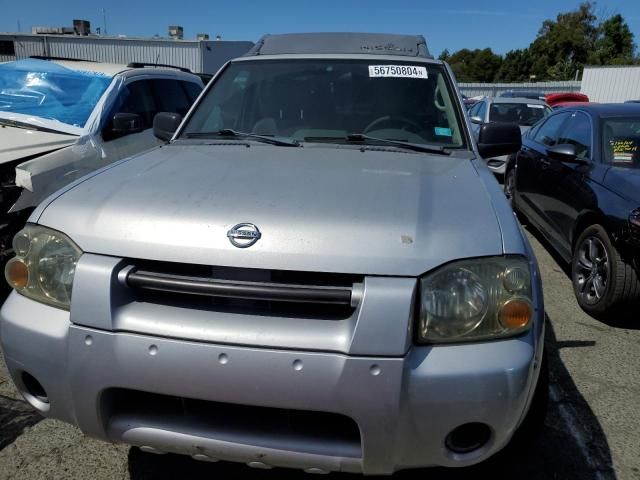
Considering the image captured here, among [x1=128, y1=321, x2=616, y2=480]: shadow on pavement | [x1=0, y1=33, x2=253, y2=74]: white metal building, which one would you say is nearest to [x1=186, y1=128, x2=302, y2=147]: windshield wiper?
[x1=128, y1=321, x2=616, y2=480]: shadow on pavement

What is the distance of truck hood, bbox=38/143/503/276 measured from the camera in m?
1.85

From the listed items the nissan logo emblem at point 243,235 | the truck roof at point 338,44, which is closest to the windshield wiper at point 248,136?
the truck roof at point 338,44

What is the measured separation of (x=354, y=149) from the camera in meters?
2.92

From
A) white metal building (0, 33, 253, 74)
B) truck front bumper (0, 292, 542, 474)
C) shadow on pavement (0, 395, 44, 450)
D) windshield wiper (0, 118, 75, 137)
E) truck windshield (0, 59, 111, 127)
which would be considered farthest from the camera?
white metal building (0, 33, 253, 74)

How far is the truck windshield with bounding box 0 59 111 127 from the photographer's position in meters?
5.23

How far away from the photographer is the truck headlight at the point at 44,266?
6.65 feet

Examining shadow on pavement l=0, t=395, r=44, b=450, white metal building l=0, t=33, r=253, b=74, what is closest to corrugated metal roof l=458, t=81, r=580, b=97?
white metal building l=0, t=33, r=253, b=74

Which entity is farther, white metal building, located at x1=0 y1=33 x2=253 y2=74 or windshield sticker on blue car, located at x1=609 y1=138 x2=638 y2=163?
white metal building, located at x1=0 y1=33 x2=253 y2=74

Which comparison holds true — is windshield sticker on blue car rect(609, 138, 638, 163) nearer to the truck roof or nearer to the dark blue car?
the dark blue car

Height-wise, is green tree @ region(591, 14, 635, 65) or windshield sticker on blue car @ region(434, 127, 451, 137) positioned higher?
green tree @ region(591, 14, 635, 65)

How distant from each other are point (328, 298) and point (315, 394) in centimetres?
30

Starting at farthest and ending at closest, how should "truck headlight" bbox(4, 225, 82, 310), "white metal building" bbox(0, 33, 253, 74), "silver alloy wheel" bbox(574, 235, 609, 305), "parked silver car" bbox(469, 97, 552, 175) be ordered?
"white metal building" bbox(0, 33, 253, 74)
"parked silver car" bbox(469, 97, 552, 175)
"silver alloy wheel" bbox(574, 235, 609, 305)
"truck headlight" bbox(4, 225, 82, 310)

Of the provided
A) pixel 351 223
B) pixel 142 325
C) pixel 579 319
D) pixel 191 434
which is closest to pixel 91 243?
pixel 142 325

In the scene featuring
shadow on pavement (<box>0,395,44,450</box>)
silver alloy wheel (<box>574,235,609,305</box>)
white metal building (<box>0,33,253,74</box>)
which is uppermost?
white metal building (<box>0,33,253,74</box>)
